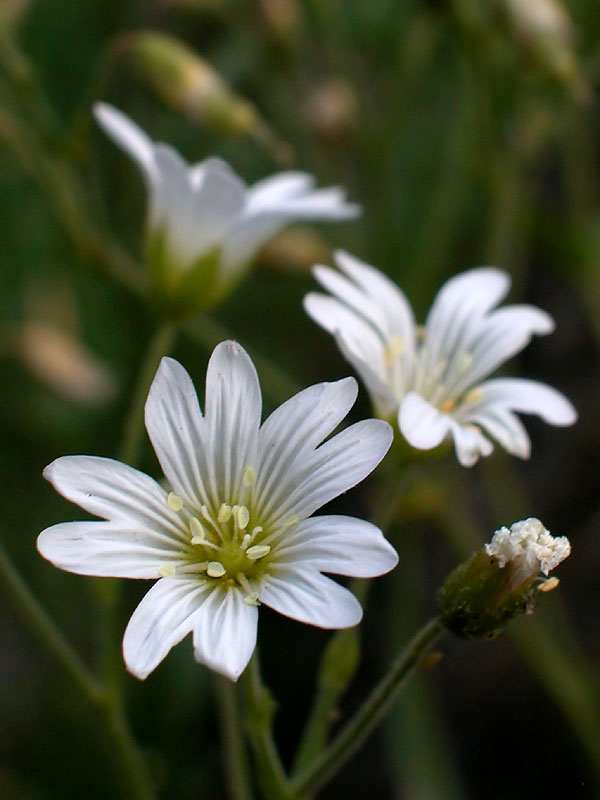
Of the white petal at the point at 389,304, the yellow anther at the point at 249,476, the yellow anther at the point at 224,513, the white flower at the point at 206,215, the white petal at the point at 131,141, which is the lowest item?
the yellow anther at the point at 224,513

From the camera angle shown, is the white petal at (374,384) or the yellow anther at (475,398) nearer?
the white petal at (374,384)

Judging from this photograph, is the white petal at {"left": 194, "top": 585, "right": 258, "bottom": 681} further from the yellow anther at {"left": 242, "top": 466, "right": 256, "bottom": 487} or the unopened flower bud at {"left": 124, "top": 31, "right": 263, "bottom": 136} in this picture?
the unopened flower bud at {"left": 124, "top": 31, "right": 263, "bottom": 136}

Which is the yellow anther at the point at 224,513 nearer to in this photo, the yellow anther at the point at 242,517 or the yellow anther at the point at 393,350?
the yellow anther at the point at 242,517

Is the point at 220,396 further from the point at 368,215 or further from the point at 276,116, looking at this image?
the point at 276,116

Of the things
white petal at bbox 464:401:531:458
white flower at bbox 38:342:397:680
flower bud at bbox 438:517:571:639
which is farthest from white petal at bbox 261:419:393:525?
white petal at bbox 464:401:531:458

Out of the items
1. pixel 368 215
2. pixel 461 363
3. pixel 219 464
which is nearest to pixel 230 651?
pixel 219 464

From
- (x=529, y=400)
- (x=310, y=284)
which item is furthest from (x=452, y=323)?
(x=310, y=284)

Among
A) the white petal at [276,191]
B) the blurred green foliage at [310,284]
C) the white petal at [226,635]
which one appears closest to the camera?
the white petal at [226,635]

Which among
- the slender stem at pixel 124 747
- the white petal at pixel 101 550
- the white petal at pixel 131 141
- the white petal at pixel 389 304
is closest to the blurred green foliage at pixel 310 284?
the white petal at pixel 131 141
